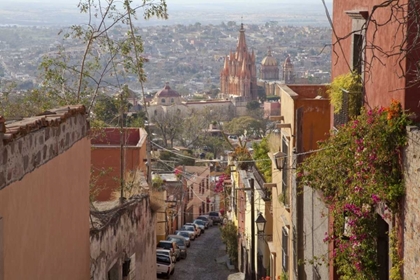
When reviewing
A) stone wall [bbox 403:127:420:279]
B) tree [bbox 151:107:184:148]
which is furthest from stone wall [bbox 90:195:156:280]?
tree [bbox 151:107:184:148]

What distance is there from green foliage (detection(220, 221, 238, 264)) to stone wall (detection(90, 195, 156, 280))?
16.2 metres

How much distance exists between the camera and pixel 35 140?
6.29 metres

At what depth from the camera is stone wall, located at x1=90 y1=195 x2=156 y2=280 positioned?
9344 mm

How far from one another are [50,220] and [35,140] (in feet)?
2.34

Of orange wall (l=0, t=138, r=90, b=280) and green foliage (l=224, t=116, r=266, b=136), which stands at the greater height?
orange wall (l=0, t=138, r=90, b=280)

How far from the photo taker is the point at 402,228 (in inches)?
298

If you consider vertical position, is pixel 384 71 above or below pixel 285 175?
above

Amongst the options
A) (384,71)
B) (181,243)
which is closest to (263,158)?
(181,243)

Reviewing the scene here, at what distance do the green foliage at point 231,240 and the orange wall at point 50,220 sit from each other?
21.7 m

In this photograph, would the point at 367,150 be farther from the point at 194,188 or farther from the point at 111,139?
the point at 194,188

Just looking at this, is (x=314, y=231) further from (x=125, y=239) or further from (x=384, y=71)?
(x=384, y=71)

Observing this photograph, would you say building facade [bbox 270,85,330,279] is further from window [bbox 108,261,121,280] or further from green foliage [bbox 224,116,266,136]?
green foliage [bbox 224,116,266,136]

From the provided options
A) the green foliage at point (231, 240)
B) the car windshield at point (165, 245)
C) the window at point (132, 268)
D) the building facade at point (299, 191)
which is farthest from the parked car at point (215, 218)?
the window at point (132, 268)

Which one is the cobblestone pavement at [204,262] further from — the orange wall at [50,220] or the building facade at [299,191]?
the orange wall at [50,220]
